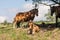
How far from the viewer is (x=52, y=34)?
1581 centimetres

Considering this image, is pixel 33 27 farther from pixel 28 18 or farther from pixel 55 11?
pixel 55 11

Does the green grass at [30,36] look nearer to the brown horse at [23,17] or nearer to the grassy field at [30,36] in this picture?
the grassy field at [30,36]

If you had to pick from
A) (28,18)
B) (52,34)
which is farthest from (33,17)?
(52,34)

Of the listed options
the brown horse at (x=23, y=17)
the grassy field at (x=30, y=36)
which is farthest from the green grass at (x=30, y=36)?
the brown horse at (x=23, y=17)

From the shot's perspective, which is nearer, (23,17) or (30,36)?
(30,36)

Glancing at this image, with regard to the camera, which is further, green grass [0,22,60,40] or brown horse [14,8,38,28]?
brown horse [14,8,38,28]

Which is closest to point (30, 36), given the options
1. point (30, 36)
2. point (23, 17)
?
point (30, 36)

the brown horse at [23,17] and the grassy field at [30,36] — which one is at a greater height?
the brown horse at [23,17]

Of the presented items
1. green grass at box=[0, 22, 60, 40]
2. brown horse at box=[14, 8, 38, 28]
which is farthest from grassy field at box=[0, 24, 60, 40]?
brown horse at box=[14, 8, 38, 28]

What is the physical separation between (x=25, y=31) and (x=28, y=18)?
7.71 ft

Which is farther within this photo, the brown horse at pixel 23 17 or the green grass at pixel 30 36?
the brown horse at pixel 23 17

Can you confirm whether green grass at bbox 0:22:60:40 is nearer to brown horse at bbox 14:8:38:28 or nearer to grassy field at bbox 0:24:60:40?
grassy field at bbox 0:24:60:40

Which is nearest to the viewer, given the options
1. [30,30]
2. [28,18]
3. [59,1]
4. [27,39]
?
[27,39]

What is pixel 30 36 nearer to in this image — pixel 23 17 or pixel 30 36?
pixel 30 36
